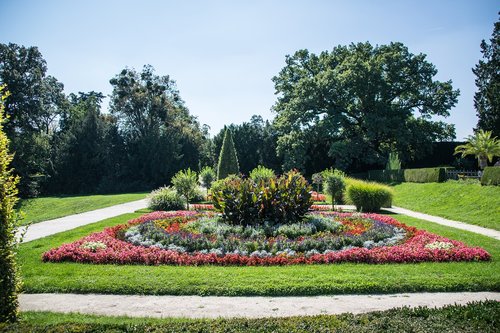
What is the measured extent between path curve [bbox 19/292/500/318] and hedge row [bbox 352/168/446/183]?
1757cm

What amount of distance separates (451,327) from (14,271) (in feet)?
16.6

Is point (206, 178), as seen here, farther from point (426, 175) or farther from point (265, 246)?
point (265, 246)

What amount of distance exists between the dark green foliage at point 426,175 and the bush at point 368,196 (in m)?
5.89

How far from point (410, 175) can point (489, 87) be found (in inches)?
548

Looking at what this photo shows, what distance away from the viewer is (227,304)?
215 inches

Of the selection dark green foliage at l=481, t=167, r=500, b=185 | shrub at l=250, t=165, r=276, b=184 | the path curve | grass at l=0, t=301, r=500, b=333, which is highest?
shrub at l=250, t=165, r=276, b=184

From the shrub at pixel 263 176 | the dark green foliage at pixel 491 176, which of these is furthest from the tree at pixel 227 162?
the dark green foliage at pixel 491 176

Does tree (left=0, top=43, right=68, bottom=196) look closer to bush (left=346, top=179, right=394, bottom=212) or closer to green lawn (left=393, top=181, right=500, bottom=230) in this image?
bush (left=346, top=179, right=394, bottom=212)

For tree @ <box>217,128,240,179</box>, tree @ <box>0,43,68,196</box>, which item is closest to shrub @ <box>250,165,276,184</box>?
tree @ <box>217,128,240,179</box>

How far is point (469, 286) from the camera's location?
6105 mm

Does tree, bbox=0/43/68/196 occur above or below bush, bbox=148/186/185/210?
above

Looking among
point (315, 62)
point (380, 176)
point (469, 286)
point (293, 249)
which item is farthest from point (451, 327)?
point (315, 62)

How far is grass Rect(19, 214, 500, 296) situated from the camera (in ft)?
19.7

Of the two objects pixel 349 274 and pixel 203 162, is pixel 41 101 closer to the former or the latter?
pixel 203 162
